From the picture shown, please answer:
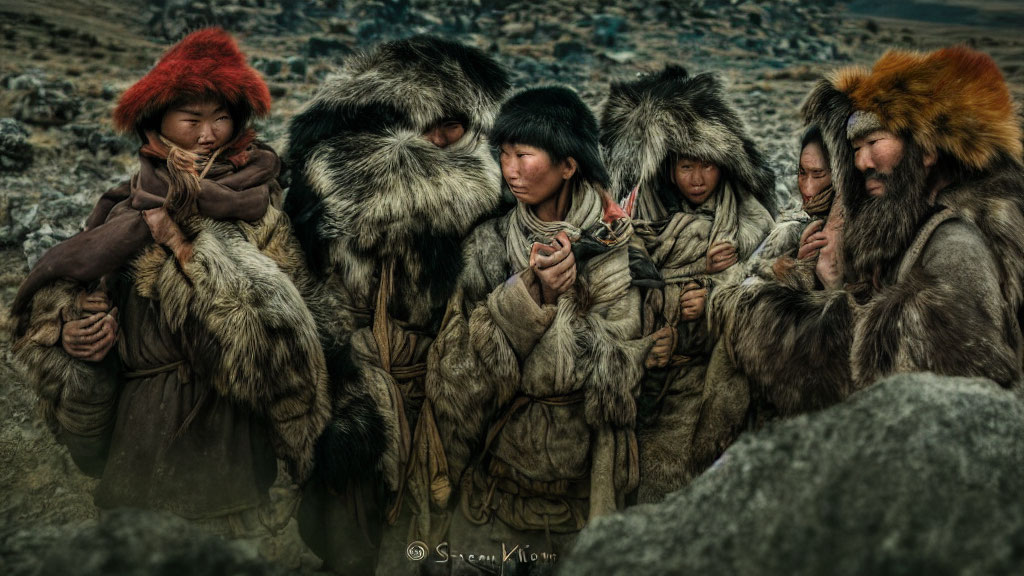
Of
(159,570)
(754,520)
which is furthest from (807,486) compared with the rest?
(159,570)

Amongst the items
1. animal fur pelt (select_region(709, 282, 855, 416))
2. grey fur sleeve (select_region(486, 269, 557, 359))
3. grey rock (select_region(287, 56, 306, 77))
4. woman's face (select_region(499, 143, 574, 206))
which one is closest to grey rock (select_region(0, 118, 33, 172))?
grey rock (select_region(287, 56, 306, 77))

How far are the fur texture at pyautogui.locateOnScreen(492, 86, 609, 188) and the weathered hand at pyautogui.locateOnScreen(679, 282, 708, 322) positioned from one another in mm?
588

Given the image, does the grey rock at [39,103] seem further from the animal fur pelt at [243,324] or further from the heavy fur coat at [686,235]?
the heavy fur coat at [686,235]

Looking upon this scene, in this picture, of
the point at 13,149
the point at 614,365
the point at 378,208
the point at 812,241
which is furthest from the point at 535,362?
the point at 13,149

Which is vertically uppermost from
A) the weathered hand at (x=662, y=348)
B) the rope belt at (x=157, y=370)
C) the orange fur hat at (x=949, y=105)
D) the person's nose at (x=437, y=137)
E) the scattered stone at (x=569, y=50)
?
the orange fur hat at (x=949, y=105)

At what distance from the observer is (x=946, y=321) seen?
2.31m

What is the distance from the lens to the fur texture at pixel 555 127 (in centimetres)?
294

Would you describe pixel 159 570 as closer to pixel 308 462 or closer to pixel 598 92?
pixel 308 462

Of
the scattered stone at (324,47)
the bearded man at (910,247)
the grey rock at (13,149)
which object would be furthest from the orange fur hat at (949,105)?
the scattered stone at (324,47)

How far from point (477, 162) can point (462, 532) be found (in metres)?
1.63

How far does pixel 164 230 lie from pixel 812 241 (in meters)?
2.53

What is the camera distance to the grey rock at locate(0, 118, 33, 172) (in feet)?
20.3

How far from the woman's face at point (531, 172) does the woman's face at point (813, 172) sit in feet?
3.28

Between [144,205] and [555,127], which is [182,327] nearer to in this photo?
[144,205]
